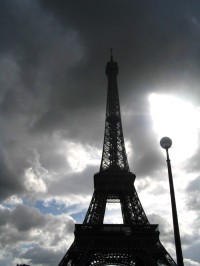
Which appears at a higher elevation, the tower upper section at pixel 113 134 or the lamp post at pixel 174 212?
the tower upper section at pixel 113 134

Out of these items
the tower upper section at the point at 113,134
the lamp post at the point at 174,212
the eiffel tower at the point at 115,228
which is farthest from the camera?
the tower upper section at the point at 113,134

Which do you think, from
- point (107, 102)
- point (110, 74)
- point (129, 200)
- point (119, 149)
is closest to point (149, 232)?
point (129, 200)

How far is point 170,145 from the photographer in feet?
62.0

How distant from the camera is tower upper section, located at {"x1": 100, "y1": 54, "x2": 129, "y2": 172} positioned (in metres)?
85.1

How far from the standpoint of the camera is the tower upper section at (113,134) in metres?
85.1

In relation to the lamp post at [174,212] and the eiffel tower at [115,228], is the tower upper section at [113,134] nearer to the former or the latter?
the eiffel tower at [115,228]

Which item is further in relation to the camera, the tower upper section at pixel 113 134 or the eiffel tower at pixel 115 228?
the tower upper section at pixel 113 134

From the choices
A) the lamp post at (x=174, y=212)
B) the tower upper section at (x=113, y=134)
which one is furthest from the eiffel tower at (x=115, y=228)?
the lamp post at (x=174, y=212)

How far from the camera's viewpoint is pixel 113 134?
9094 cm

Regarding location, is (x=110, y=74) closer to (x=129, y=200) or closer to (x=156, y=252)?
(x=129, y=200)

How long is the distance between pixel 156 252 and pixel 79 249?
16.0m

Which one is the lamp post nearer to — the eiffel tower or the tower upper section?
the eiffel tower

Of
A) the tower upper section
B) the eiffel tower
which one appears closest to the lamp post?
the eiffel tower

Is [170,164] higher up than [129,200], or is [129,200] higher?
[129,200]
